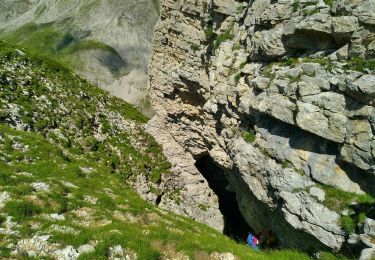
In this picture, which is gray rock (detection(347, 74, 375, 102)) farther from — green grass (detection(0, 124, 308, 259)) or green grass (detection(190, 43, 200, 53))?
green grass (detection(190, 43, 200, 53))

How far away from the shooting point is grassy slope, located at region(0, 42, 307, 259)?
14.5 m

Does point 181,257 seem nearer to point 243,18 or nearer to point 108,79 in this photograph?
point 243,18

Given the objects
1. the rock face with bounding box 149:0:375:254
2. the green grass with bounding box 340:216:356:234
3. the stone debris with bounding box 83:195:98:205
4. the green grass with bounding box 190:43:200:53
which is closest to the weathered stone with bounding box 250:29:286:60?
the rock face with bounding box 149:0:375:254

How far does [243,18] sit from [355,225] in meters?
20.6

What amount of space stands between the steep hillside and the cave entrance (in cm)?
8340

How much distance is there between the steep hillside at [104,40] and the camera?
138 metres

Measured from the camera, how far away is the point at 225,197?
150 ft

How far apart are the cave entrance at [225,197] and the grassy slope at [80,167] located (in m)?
9.15

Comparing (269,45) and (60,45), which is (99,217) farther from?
(60,45)

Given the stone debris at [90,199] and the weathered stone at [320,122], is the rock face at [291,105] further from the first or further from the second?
the stone debris at [90,199]

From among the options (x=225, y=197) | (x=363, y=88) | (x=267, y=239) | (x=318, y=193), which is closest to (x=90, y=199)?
(x=318, y=193)

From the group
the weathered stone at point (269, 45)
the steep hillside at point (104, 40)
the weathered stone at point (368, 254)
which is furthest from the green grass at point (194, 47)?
the steep hillside at point (104, 40)

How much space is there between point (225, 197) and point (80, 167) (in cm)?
2654

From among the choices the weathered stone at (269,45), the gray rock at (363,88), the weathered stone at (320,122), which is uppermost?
the weathered stone at (269,45)
